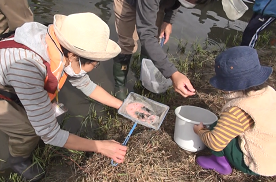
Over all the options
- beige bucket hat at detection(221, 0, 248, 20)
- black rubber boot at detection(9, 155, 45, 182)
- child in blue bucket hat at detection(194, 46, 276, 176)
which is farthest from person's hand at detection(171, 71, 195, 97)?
black rubber boot at detection(9, 155, 45, 182)

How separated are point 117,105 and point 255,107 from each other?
1.20 meters

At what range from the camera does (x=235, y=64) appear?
175 cm

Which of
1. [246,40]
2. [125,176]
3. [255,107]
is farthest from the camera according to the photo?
[246,40]

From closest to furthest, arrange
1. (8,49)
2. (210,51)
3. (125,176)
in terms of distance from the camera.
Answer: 1. (8,49)
2. (125,176)
3. (210,51)

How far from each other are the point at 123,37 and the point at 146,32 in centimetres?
73

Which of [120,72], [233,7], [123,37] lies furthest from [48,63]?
[233,7]

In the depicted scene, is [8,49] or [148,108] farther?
[148,108]

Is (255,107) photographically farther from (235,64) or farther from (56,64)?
(56,64)

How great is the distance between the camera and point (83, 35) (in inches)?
64.1

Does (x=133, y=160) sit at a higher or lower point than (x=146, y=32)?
lower

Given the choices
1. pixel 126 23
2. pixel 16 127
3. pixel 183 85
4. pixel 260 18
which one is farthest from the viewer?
pixel 260 18

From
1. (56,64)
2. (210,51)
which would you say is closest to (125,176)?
(56,64)

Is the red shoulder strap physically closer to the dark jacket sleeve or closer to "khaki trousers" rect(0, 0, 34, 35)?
the dark jacket sleeve

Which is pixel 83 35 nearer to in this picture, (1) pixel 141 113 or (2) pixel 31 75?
(2) pixel 31 75
